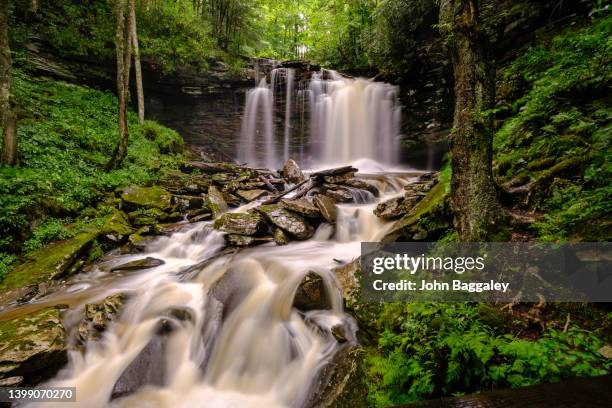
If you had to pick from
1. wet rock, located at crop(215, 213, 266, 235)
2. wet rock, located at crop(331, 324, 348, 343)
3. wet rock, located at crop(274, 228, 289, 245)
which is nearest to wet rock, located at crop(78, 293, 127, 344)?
wet rock, located at crop(215, 213, 266, 235)

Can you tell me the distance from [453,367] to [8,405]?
16.6 feet

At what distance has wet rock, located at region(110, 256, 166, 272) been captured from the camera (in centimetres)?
645

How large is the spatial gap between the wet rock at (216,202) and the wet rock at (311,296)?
5.17 m

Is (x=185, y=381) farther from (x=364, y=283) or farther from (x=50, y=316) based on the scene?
(x=364, y=283)

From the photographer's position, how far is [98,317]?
472cm

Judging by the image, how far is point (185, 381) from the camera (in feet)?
13.6

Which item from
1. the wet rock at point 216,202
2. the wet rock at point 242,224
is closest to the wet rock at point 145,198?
the wet rock at point 216,202

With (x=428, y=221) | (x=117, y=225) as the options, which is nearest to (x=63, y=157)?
(x=117, y=225)

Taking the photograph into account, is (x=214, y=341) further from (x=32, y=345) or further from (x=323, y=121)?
(x=323, y=121)

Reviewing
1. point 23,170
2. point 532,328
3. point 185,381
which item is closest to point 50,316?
point 185,381

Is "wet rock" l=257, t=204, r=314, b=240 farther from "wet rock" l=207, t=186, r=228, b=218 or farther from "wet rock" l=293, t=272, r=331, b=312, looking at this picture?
"wet rock" l=293, t=272, r=331, b=312

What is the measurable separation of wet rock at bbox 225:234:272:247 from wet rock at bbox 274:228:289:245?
0.21 meters

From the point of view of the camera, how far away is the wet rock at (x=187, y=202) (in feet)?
30.6

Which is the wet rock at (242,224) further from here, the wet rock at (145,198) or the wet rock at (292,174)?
the wet rock at (292,174)
